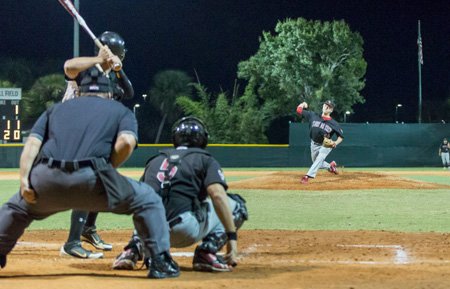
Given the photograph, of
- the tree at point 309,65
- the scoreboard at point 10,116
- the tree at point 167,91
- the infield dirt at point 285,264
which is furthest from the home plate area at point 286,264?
the tree at point 167,91

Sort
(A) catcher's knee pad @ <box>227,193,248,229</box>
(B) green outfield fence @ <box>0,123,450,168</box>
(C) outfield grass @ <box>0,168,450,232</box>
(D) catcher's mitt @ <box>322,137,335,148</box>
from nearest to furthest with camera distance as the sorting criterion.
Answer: (A) catcher's knee pad @ <box>227,193,248,229</box>
(C) outfield grass @ <box>0,168,450,232</box>
(D) catcher's mitt @ <box>322,137,335,148</box>
(B) green outfield fence @ <box>0,123,450,168</box>

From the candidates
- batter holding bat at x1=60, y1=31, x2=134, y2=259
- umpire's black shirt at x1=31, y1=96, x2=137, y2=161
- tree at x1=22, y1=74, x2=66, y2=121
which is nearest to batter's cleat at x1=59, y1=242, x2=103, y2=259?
batter holding bat at x1=60, y1=31, x2=134, y2=259

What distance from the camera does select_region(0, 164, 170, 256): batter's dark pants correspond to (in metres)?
4.45

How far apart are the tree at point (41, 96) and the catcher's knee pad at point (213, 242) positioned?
130 feet

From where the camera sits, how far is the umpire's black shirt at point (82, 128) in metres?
4.52

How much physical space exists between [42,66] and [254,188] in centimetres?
4382

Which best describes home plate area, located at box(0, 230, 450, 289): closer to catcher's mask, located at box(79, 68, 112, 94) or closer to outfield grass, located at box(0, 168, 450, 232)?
outfield grass, located at box(0, 168, 450, 232)

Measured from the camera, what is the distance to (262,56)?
156 ft

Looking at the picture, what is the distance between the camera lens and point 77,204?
15.0ft

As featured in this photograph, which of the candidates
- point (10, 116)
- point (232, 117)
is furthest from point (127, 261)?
point (232, 117)

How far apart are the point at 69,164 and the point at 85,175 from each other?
4.9 inches

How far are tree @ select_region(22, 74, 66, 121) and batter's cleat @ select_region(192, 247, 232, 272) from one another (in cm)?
3984

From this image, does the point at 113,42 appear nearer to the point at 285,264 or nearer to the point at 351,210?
the point at 285,264

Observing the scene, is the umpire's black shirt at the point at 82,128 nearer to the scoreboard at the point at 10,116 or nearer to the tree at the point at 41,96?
the scoreboard at the point at 10,116
